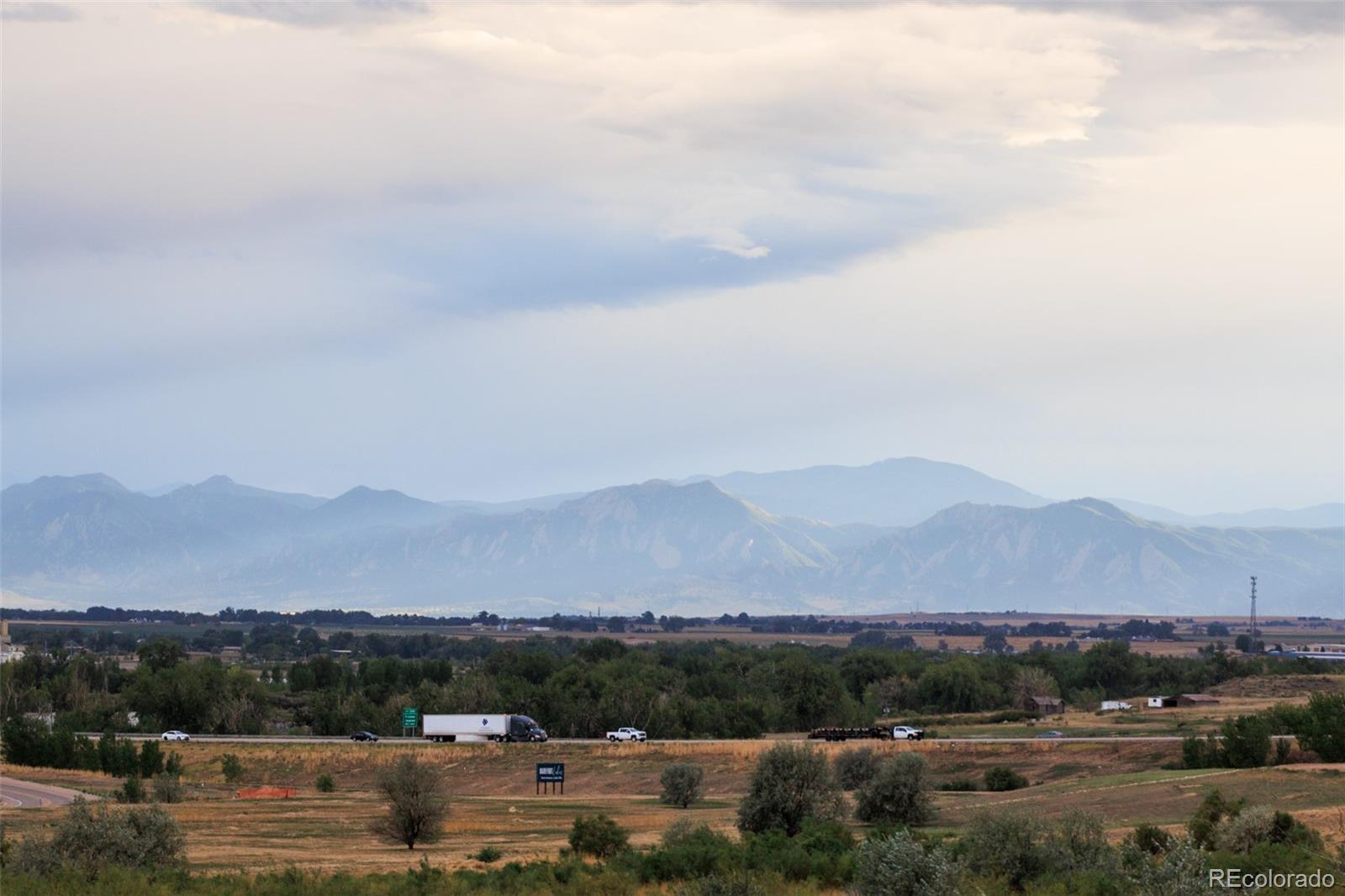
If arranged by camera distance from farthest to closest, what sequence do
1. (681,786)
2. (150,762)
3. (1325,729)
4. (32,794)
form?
(150,762) < (32,794) < (681,786) < (1325,729)

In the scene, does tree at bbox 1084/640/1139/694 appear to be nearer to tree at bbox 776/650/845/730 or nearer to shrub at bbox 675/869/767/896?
tree at bbox 776/650/845/730

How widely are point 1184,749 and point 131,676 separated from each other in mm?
98487

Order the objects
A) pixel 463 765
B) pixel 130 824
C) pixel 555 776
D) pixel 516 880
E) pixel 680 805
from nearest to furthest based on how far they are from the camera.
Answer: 1. pixel 516 880
2. pixel 130 824
3. pixel 680 805
4. pixel 555 776
5. pixel 463 765

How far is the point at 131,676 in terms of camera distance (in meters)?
136

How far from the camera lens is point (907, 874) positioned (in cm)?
2880

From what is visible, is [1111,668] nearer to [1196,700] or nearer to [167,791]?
[1196,700]

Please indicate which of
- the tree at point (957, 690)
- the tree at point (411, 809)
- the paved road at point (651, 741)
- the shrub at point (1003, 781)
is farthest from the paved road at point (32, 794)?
the tree at point (957, 690)

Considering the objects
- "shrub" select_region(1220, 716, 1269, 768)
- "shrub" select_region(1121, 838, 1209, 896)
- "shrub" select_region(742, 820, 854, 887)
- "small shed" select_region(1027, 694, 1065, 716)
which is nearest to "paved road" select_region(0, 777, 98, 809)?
"shrub" select_region(742, 820, 854, 887)

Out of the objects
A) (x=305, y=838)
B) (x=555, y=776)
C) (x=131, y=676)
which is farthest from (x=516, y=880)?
(x=131, y=676)

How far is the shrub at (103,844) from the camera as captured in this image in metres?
38.2

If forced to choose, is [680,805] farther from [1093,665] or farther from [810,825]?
[1093,665]

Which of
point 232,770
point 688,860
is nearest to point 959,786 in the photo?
point 688,860

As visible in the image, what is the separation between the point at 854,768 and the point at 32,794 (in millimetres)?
36150

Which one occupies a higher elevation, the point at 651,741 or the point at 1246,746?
the point at 1246,746
